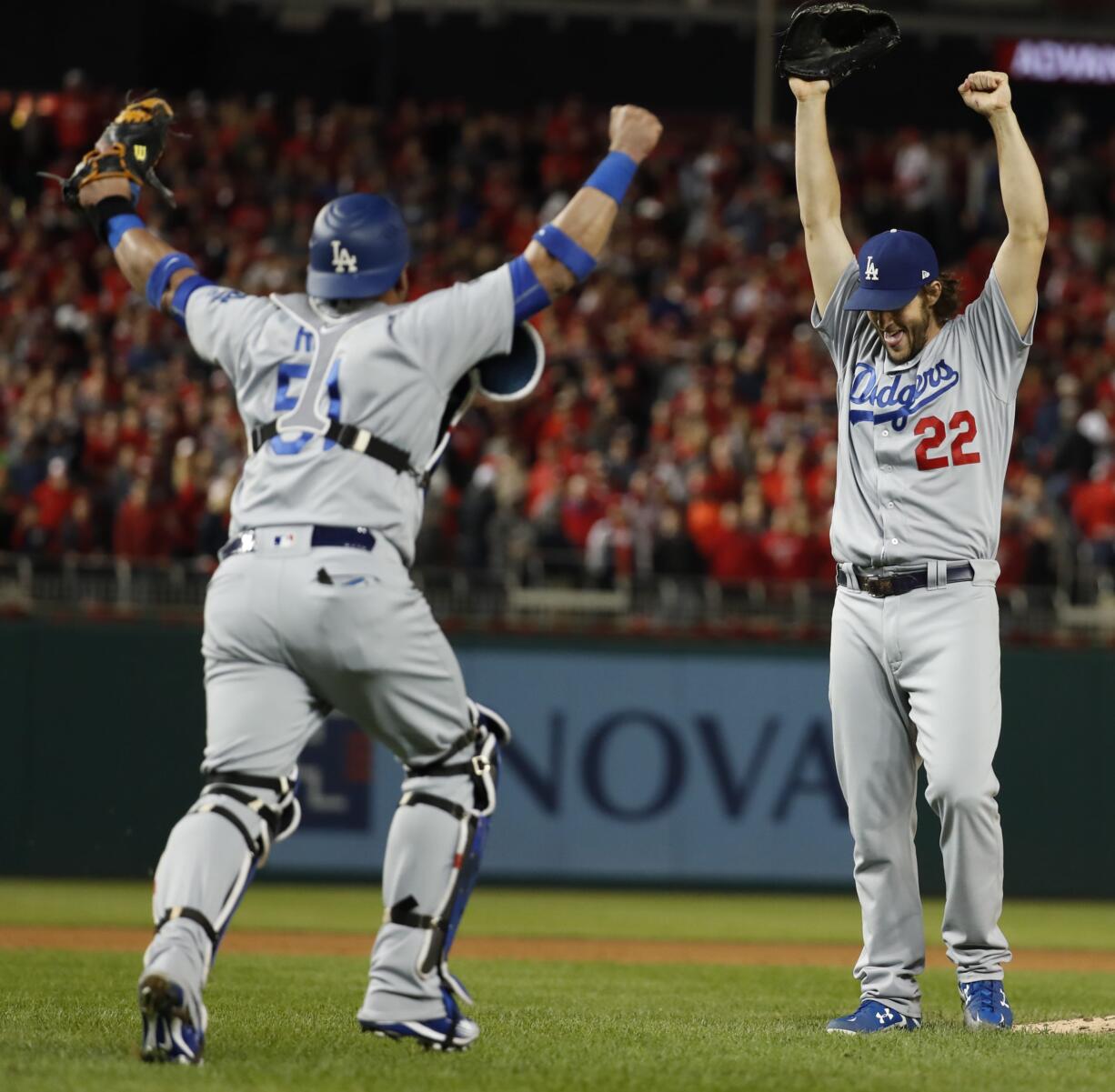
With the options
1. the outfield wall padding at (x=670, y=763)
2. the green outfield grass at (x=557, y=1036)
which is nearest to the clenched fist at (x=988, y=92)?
the green outfield grass at (x=557, y=1036)

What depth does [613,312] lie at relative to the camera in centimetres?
1855

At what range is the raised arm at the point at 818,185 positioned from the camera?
6156 mm

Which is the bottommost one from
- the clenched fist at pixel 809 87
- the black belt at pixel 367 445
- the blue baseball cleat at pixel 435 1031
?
the blue baseball cleat at pixel 435 1031

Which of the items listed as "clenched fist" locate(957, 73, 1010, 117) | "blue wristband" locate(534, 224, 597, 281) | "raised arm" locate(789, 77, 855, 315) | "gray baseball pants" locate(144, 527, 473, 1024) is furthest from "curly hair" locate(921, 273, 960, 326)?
"gray baseball pants" locate(144, 527, 473, 1024)

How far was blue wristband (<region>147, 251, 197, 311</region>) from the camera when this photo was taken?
16.9 ft

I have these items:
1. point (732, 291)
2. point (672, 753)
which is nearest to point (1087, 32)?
point (732, 291)

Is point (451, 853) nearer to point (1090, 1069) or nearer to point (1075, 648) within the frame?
point (1090, 1069)

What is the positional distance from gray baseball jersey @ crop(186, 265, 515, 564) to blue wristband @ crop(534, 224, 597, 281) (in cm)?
14

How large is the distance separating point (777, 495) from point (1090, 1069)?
401 inches

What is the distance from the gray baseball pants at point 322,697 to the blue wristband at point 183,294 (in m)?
0.73

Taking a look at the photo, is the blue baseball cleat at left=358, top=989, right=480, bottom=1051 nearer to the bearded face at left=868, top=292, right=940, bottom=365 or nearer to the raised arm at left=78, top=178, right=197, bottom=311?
the raised arm at left=78, top=178, right=197, bottom=311

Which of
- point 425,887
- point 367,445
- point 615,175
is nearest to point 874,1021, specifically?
point 425,887

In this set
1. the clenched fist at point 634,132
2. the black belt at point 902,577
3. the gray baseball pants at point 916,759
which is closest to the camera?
the clenched fist at point 634,132

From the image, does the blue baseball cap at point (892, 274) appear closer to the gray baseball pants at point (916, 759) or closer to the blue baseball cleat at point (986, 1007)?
the gray baseball pants at point (916, 759)
